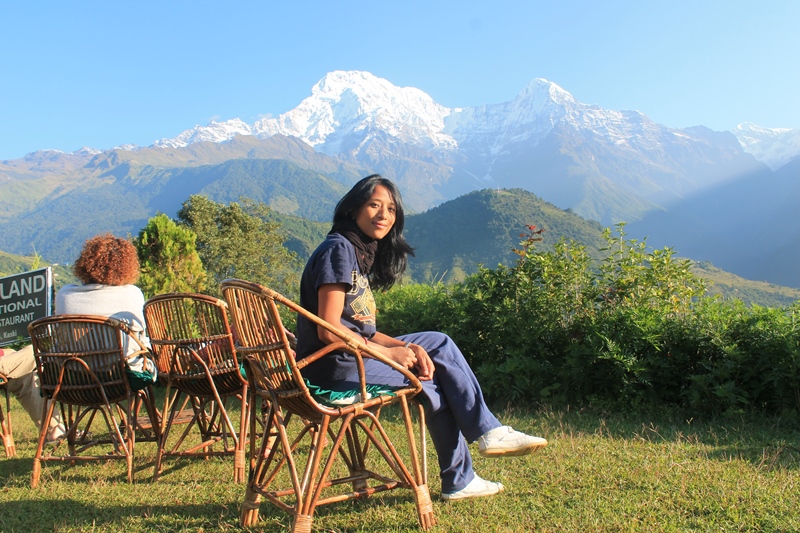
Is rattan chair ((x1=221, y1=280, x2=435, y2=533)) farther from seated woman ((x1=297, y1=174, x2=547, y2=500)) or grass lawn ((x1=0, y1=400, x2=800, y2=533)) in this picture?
grass lawn ((x1=0, y1=400, x2=800, y2=533))

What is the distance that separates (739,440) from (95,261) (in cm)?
443

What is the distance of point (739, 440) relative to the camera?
4.07 metres

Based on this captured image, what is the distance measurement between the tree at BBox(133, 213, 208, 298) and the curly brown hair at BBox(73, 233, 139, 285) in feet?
30.9

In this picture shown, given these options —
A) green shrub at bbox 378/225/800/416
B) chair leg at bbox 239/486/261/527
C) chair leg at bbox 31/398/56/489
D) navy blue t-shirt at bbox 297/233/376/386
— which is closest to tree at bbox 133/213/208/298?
green shrub at bbox 378/225/800/416

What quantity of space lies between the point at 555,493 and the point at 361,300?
56.1 inches

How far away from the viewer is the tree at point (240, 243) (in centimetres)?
4200

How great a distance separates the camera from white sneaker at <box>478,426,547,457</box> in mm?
2936

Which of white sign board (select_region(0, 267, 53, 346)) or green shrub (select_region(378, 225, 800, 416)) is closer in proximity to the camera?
green shrub (select_region(378, 225, 800, 416))

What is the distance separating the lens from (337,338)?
273 centimetres

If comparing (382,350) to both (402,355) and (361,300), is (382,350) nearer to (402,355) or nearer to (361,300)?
(402,355)

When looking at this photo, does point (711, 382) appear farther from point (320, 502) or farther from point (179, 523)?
point (179, 523)

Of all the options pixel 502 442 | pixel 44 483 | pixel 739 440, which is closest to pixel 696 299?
pixel 739 440

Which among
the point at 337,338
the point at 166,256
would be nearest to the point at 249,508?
the point at 337,338

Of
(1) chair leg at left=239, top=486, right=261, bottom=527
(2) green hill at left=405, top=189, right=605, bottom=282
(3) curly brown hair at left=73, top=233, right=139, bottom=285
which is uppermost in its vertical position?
(2) green hill at left=405, top=189, right=605, bottom=282
